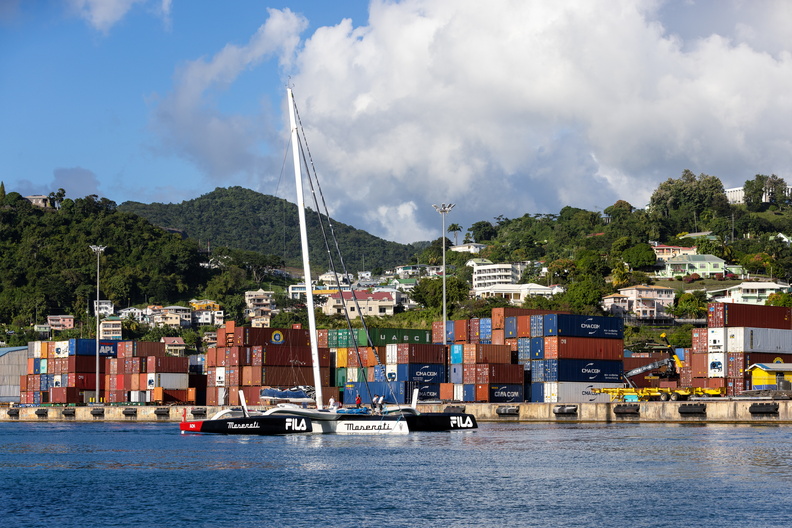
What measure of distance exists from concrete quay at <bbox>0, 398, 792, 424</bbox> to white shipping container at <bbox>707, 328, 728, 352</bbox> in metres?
8.02

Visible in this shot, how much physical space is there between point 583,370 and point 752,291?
321ft

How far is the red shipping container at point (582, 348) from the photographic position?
71625mm

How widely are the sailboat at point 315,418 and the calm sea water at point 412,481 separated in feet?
2.72

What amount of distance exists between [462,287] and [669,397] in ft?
301

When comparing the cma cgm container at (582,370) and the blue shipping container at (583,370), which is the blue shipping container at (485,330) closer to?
the blue shipping container at (583,370)

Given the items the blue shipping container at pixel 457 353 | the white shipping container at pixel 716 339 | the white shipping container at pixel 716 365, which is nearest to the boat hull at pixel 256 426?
the blue shipping container at pixel 457 353

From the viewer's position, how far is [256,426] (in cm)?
5231

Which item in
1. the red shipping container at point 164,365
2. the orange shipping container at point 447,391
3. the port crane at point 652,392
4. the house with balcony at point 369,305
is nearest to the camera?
the port crane at point 652,392

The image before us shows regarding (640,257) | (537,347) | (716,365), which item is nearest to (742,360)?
(716,365)

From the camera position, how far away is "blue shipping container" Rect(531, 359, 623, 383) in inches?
2820

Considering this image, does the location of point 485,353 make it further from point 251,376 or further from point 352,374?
point 251,376

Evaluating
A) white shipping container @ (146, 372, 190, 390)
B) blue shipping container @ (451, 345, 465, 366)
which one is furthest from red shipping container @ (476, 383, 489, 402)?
white shipping container @ (146, 372, 190, 390)

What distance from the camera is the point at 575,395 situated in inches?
2844

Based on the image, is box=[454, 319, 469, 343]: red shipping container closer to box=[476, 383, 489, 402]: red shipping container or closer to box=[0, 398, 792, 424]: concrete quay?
box=[476, 383, 489, 402]: red shipping container
